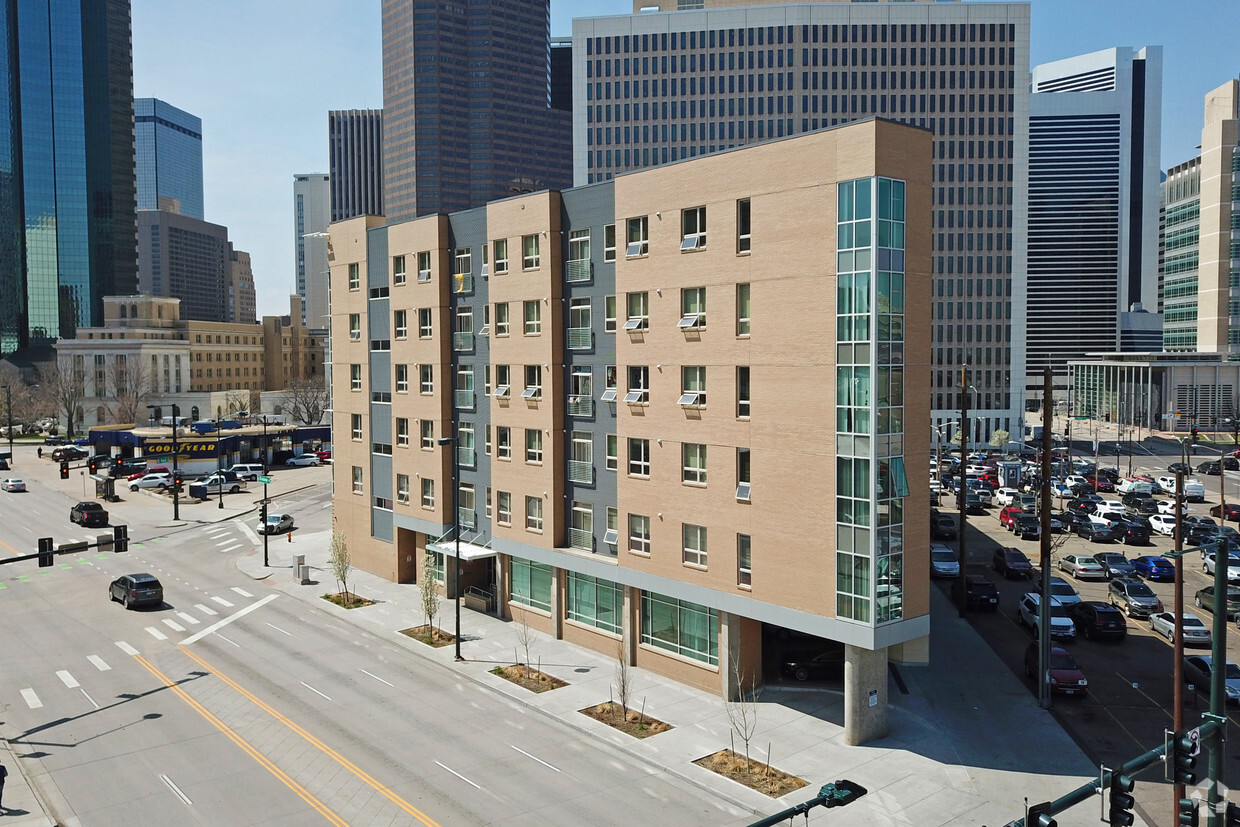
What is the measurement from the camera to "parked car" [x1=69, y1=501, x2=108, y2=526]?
6838 centimetres

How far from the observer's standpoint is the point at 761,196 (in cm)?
3114

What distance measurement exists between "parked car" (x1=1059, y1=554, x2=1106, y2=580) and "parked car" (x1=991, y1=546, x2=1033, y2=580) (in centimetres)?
207

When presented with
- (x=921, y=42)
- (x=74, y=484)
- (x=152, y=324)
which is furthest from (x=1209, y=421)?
(x=152, y=324)

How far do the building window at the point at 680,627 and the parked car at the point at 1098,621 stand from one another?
18.9m

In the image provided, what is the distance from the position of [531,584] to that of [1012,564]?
29.1m

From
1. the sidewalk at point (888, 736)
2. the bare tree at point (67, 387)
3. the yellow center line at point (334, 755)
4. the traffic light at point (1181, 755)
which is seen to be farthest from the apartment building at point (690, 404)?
the bare tree at point (67, 387)

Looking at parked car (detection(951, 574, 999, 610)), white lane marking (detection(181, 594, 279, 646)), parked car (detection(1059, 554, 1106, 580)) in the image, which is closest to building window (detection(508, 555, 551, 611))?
white lane marking (detection(181, 594, 279, 646))

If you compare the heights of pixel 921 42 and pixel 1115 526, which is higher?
pixel 921 42

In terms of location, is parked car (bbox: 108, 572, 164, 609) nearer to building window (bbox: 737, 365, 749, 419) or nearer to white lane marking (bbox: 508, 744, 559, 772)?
white lane marking (bbox: 508, 744, 559, 772)

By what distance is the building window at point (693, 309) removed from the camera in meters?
33.8

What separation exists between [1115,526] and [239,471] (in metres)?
81.3

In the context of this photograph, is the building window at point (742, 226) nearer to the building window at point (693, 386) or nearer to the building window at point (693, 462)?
the building window at point (693, 386)

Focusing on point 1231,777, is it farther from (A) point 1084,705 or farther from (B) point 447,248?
(B) point 447,248

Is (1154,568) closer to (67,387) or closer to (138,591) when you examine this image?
(138,591)
